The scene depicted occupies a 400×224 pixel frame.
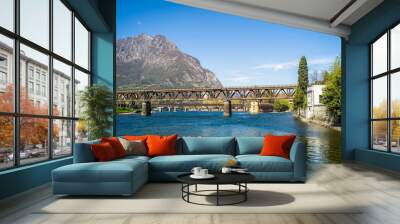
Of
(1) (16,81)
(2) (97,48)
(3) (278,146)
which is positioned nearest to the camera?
(1) (16,81)

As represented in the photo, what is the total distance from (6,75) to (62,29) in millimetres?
2334

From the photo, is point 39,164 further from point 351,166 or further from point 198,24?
point 198,24

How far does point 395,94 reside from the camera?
27.0ft

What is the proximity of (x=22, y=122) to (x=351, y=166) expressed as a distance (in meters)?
6.72

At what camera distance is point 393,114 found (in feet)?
27.2

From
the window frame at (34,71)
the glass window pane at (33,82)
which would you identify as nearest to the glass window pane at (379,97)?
the window frame at (34,71)

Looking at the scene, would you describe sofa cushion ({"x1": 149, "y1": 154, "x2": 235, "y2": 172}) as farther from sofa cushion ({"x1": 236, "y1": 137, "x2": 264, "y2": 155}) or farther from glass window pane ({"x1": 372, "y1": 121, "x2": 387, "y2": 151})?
glass window pane ({"x1": 372, "y1": 121, "x2": 387, "y2": 151})

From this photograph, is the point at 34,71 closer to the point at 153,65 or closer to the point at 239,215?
the point at 239,215

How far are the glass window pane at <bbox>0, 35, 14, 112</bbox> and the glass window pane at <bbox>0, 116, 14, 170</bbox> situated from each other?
16 cm

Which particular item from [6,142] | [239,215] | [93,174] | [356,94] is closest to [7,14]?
[6,142]

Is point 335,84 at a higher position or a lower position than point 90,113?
higher

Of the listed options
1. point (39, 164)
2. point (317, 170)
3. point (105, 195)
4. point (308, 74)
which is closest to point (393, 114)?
point (317, 170)

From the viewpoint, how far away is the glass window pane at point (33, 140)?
564 cm

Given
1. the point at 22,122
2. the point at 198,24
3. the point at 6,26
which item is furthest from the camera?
the point at 198,24
